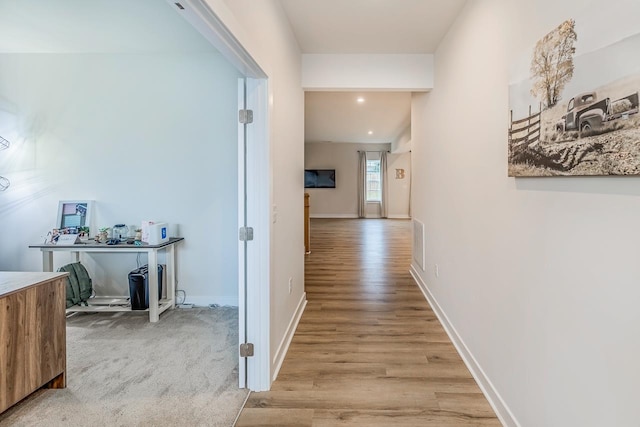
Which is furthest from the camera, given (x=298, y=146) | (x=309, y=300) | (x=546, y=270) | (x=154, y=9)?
(x=309, y=300)

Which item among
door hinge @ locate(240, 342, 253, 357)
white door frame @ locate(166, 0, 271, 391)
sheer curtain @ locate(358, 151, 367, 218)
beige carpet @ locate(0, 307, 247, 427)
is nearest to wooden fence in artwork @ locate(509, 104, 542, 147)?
white door frame @ locate(166, 0, 271, 391)

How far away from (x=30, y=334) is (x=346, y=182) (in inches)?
Answer: 424

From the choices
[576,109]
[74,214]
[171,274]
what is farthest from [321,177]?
[576,109]

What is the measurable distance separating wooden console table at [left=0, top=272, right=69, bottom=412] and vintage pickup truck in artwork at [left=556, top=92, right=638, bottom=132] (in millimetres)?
2644

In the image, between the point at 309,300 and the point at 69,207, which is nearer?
the point at 69,207

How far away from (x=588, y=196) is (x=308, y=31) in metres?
2.49

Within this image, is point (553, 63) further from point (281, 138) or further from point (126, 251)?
point (126, 251)

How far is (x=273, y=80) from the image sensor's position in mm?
2135

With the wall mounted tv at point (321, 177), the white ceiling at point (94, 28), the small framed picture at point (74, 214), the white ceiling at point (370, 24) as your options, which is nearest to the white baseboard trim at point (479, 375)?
the white ceiling at point (370, 24)

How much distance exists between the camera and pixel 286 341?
2537 millimetres

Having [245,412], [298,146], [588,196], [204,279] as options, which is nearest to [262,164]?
[298,146]

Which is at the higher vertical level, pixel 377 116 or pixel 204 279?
pixel 377 116

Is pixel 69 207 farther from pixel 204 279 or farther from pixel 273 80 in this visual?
pixel 273 80

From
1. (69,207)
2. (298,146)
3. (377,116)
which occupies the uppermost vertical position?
(377,116)
